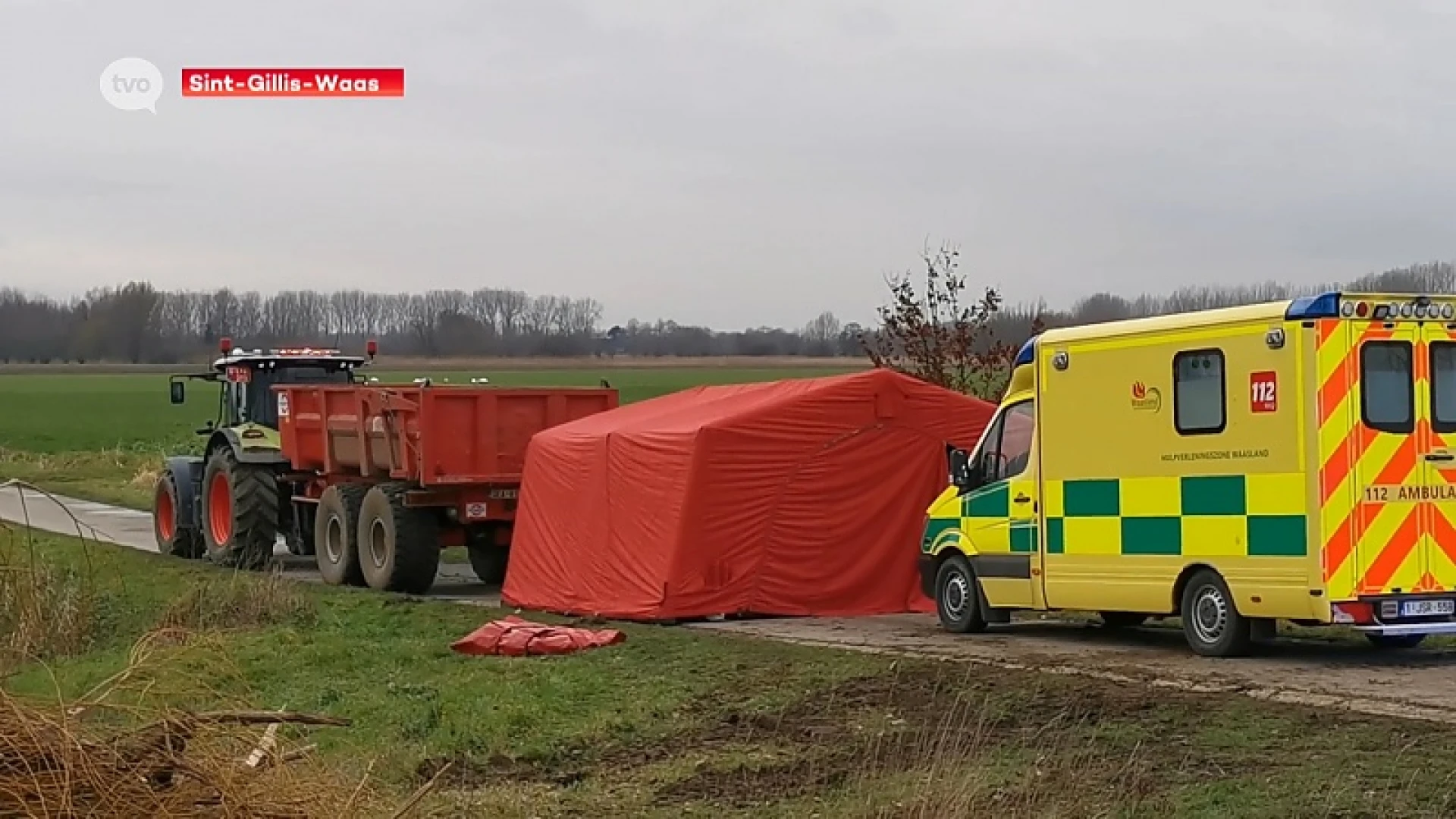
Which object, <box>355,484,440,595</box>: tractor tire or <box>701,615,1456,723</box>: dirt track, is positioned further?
<box>355,484,440,595</box>: tractor tire

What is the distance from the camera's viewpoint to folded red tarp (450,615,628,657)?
1346 centimetres

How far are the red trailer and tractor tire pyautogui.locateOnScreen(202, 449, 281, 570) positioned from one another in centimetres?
170

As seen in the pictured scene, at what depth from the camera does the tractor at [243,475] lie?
2178cm

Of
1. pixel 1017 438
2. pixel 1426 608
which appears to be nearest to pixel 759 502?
pixel 1017 438

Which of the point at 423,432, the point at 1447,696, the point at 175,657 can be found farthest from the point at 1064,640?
the point at 175,657

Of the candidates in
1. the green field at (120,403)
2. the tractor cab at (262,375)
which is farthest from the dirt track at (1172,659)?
the green field at (120,403)

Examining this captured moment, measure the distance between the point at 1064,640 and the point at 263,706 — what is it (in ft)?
19.5

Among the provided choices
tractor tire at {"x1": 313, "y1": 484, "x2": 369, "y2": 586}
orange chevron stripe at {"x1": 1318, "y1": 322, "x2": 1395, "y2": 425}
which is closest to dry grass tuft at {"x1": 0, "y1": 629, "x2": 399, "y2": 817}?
orange chevron stripe at {"x1": 1318, "y1": 322, "x2": 1395, "y2": 425}

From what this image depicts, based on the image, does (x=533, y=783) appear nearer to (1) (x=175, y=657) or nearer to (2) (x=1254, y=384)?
(1) (x=175, y=657)

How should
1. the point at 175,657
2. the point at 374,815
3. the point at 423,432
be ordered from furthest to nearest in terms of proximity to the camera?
the point at 423,432
the point at 175,657
the point at 374,815

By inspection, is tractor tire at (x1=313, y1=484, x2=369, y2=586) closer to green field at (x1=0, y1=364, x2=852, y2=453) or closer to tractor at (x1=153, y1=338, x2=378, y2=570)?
tractor at (x1=153, y1=338, x2=378, y2=570)

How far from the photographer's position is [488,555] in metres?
20.4

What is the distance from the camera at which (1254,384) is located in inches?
475

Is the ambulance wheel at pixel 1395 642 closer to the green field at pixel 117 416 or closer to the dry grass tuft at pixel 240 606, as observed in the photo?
A: the dry grass tuft at pixel 240 606
